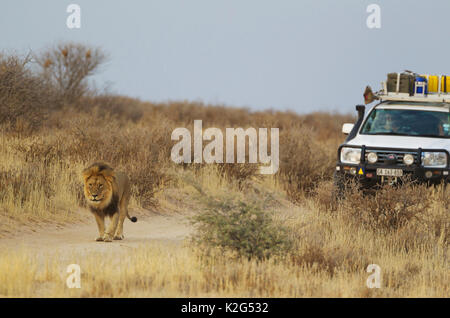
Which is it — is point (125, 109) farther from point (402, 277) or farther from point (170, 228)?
point (402, 277)

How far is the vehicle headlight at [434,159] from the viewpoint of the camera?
37.3 feet

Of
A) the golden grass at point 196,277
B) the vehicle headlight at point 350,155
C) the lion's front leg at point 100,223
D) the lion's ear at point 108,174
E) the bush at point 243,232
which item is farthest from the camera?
the vehicle headlight at point 350,155

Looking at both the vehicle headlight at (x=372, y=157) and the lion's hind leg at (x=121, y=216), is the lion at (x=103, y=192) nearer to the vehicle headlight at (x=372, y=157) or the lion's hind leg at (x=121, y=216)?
the lion's hind leg at (x=121, y=216)

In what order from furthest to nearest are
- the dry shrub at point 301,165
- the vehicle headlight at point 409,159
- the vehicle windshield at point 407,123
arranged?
the dry shrub at point 301,165 < the vehicle windshield at point 407,123 < the vehicle headlight at point 409,159

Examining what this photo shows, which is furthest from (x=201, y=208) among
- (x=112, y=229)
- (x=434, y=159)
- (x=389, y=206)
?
(x=434, y=159)

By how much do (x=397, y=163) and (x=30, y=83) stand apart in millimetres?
10546

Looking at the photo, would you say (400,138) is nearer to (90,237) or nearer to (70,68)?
(90,237)

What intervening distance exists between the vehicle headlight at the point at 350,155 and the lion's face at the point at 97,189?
13.5 feet

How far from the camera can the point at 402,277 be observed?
8.17 meters

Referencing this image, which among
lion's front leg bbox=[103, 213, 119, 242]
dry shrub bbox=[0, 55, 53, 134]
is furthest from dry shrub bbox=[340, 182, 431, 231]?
dry shrub bbox=[0, 55, 53, 134]

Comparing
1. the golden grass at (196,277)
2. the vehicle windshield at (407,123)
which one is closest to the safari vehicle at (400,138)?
the vehicle windshield at (407,123)

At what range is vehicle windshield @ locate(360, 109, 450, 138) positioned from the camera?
12.3 metres

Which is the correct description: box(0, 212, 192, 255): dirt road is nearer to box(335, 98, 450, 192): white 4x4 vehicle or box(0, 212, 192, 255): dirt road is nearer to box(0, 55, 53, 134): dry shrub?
box(335, 98, 450, 192): white 4x4 vehicle

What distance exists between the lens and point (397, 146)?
11523mm
